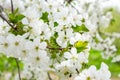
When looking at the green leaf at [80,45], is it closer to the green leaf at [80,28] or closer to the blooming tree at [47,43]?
the blooming tree at [47,43]

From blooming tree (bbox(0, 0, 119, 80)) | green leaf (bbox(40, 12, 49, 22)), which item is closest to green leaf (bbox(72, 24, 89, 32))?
blooming tree (bbox(0, 0, 119, 80))

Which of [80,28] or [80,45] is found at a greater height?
[80,28]

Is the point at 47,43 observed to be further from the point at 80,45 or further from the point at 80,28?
the point at 80,28

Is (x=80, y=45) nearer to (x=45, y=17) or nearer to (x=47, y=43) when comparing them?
(x=47, y=43)

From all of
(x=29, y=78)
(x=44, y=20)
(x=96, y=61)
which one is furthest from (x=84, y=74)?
(x=96, y=61)

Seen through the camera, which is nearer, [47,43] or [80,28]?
[47,43]

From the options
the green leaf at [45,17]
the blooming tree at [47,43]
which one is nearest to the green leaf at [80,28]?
the blooming tree at [47,43]

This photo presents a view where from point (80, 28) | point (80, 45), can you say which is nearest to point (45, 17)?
point (80, 28)

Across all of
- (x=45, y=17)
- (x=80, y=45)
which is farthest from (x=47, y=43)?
(x=45, y=17)

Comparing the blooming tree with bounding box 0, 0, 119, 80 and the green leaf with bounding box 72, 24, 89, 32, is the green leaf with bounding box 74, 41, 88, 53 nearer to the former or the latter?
the blooming tree with bounding box 0, 0, 119, 80

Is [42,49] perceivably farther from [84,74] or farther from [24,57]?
[84,74]

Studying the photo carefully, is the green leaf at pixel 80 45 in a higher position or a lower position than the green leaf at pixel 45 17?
lower
